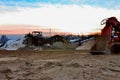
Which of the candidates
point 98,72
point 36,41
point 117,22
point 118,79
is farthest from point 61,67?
point 36,41

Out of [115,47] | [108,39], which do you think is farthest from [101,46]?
[115,47]

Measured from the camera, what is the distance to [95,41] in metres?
23.0

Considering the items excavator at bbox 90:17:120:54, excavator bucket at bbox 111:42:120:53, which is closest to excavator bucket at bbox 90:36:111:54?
excavator at bbox 90:17:120:54

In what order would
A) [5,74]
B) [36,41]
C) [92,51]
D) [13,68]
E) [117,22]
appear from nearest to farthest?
[5,74], [13,68], [92,51], [117,22], [36,41]

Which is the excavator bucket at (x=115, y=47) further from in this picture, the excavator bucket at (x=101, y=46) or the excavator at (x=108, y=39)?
the excavator bucket at (x=101, y=46)

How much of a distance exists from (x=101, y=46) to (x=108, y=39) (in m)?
0.69

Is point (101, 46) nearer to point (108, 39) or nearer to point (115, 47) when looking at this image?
point (108, 39)

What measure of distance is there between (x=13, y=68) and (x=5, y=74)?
1437 mm

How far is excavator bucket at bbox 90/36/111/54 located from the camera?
868 inches

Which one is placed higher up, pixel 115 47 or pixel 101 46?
pixel 101 46

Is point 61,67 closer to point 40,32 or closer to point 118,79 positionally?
point 118,79

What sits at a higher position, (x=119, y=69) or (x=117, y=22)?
(x=117, y=22)

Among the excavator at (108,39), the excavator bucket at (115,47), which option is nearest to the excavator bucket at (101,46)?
the excavator at (108,39)

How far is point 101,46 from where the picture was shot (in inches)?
878
